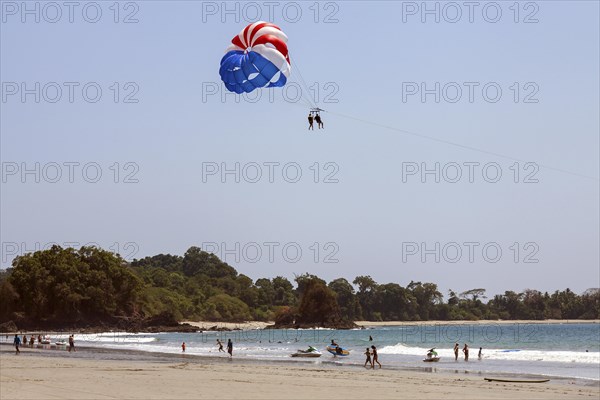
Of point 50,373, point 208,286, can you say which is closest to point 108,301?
point 208,286

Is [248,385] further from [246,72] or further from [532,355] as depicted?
[532,355]

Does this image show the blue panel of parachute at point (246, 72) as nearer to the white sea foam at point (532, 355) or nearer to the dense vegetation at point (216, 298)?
the white sea foam at point (532, 355)

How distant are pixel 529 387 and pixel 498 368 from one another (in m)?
12.8

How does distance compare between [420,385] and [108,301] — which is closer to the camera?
[420,385]

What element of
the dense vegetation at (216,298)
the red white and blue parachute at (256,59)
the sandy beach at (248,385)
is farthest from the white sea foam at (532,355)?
the dense vegetation at (216,298)

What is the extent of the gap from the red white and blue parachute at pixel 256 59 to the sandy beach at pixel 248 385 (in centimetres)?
994

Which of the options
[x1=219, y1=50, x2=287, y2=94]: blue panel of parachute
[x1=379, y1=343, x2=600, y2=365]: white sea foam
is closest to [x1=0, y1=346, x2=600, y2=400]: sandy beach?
[x1=219, y1=50, x2=287, y2=94]: blue panel of parachute

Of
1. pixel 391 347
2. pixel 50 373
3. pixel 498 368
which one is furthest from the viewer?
pixel 391 347

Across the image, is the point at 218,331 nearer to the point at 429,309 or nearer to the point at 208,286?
the point at 208,286

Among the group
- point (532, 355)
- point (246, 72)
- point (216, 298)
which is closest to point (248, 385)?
point (246, 72)

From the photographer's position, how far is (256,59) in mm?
26469

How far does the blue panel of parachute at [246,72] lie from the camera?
1043 inches

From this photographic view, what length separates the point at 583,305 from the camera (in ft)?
635

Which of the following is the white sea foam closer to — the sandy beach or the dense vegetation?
the sandy beach
